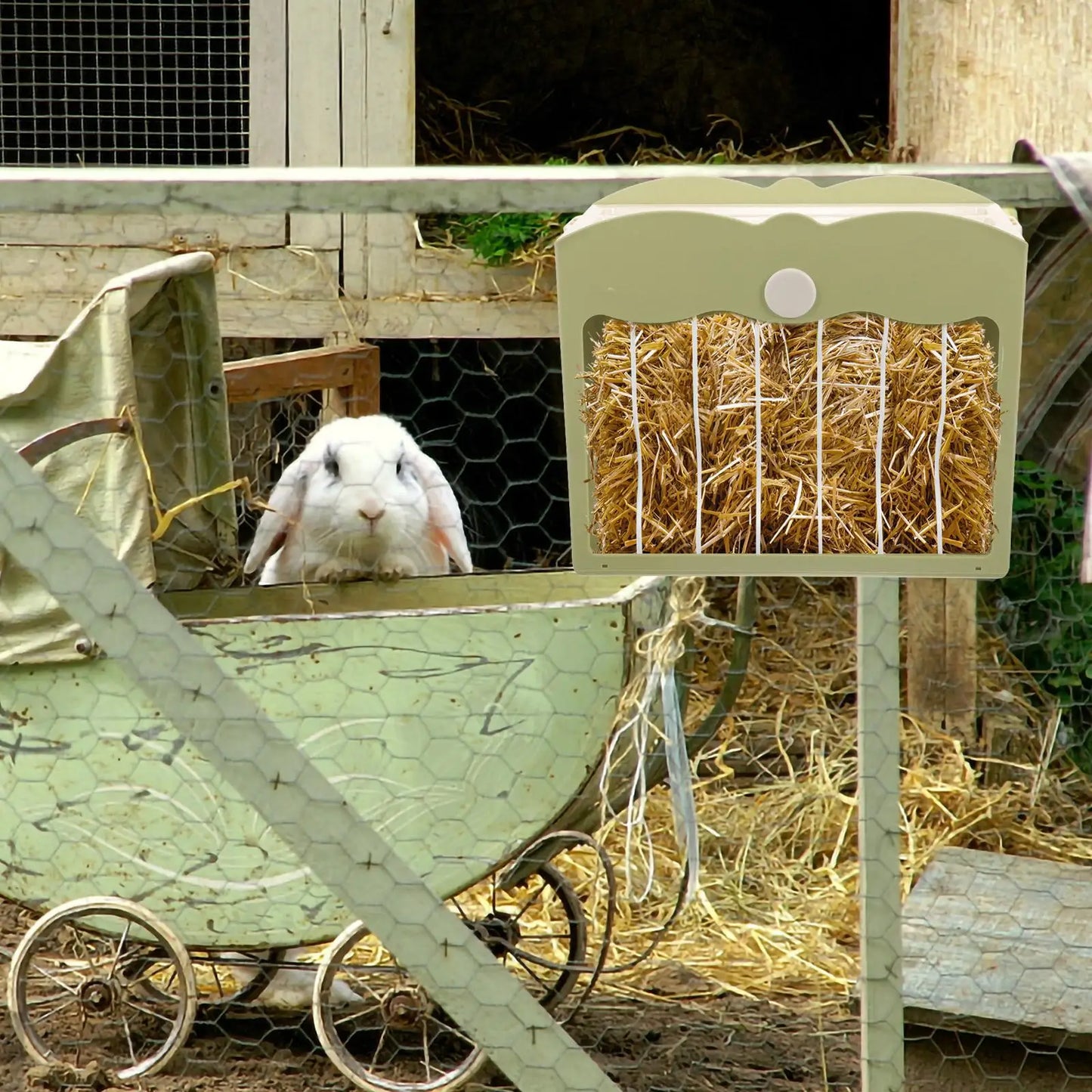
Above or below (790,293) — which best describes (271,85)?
above

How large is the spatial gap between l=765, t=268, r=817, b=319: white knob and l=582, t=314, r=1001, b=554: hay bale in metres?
0.05

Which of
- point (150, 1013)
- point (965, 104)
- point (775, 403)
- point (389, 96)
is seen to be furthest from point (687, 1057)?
point (389, 96)

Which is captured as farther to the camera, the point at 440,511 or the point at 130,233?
the point at 130,233

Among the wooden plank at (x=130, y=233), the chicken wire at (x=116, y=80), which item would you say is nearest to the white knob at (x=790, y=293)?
the wooden plank at (x=130, y=233)

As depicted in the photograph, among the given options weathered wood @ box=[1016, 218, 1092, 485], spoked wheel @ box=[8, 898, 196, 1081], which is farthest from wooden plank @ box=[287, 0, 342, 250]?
weathered wood @ box=[1016, 218, 1092, 485]

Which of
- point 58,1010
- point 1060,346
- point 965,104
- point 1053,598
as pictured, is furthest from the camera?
point 1053,598

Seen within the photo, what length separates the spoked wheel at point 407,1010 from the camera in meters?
2.66

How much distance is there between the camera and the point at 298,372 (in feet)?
12.7

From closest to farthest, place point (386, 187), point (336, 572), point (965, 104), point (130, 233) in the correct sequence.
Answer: point (386, 187) → point (336, 572) → point (965, 104) → point (130, 233)

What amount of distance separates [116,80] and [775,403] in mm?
4900

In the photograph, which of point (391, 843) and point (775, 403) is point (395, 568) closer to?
point (391, 843)

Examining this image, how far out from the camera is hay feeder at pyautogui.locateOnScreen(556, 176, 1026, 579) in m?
1.41

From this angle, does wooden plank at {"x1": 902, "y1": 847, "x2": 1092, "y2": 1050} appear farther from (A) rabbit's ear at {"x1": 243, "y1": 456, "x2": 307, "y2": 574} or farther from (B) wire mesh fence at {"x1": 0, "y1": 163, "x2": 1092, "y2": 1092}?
(A) rabbit's ear at {"x1": 243, "y1": 456, "x2": 307, "y2": 574}

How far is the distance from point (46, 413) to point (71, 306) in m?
2.08
